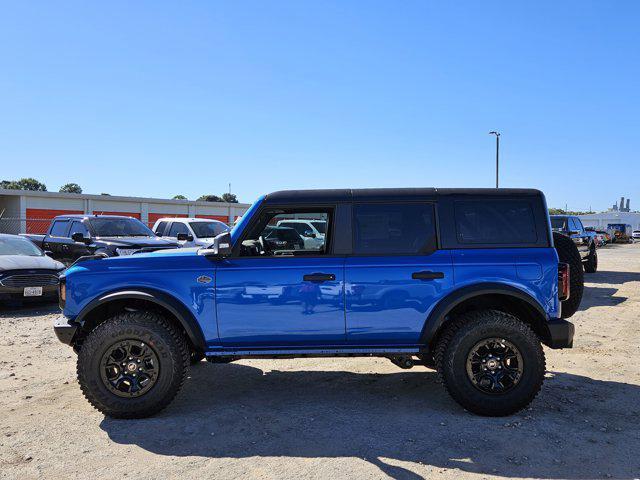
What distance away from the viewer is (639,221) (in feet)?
284

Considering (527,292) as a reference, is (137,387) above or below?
below

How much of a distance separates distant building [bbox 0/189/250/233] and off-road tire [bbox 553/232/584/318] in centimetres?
3156

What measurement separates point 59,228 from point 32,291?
4096 millimetres

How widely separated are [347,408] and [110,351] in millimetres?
2126

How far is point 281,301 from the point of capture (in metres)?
4.48

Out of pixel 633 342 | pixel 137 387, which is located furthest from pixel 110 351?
pixel 633 342

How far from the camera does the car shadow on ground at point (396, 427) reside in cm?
367

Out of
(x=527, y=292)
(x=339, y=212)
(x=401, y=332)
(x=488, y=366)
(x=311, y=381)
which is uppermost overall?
(x=339, y=212)

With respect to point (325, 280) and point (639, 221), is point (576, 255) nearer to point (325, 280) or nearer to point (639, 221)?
point (325, 280)

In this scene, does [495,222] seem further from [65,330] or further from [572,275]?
[65,330]

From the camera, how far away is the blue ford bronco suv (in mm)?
4457

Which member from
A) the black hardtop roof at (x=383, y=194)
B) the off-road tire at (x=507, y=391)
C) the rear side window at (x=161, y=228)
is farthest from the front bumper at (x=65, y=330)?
the rear side window at (x=161, y=228)

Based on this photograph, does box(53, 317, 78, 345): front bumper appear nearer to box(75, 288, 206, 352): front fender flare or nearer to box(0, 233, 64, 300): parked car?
box(75, 288, 206, 352): front fender flare

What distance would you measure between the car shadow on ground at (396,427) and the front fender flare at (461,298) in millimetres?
769
